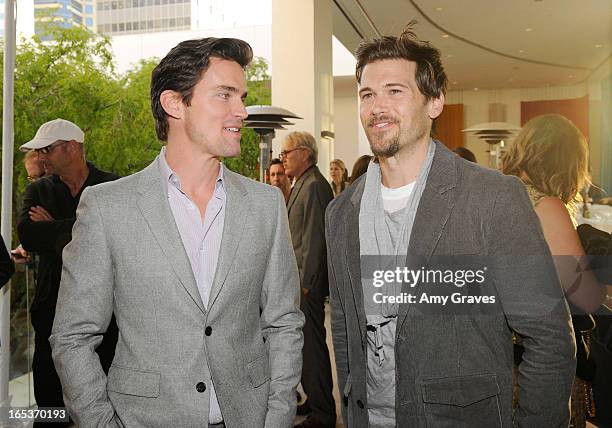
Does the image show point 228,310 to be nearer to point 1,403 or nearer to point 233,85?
point 233,85

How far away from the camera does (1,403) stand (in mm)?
3611

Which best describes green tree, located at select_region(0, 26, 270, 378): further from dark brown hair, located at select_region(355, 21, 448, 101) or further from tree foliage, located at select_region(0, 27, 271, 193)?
dark brown hair, located at select_region(355, 21, 448, 101)

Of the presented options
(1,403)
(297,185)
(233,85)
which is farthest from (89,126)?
(233,85)

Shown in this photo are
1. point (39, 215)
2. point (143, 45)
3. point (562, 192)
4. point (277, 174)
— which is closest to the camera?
point (562, 192)

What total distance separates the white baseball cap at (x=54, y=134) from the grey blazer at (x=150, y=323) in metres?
1.85

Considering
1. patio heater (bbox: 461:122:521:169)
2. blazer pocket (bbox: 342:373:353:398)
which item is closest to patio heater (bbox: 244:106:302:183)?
patio heater (bbox: 461:122:521:169)

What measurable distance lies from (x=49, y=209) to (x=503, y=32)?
4780 millimetres

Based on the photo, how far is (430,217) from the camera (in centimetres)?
158

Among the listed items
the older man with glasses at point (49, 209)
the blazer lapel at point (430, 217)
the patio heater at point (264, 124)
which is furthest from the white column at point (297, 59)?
the blazer lapel at point (430, 217)

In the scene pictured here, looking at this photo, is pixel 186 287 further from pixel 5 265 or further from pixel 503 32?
pixel 503 32

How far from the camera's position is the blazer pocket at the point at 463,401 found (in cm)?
155

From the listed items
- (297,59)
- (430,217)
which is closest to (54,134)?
(430,217)

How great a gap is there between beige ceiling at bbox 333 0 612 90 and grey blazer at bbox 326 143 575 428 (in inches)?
64.4

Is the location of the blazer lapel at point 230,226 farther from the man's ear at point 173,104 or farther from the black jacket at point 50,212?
the black jacket at point 50,212
